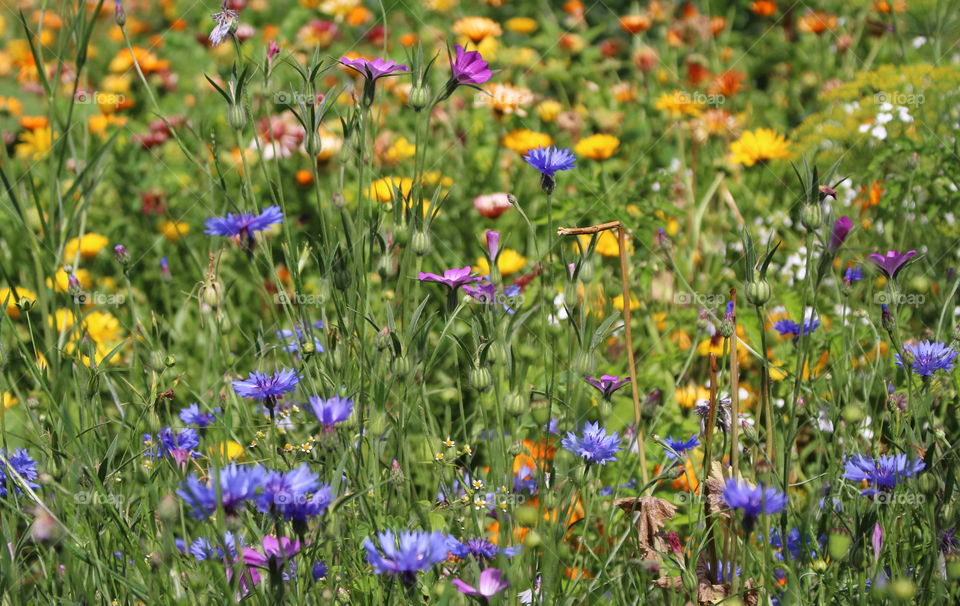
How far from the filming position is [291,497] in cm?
94

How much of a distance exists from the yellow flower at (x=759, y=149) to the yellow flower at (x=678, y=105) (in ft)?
0.86

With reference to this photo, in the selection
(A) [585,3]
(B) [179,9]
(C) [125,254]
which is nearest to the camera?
(C) [125,254]

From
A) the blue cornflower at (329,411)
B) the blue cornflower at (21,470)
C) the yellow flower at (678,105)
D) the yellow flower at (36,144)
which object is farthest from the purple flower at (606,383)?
the yellow flower at (36,144)

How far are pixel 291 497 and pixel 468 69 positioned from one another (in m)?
0.64

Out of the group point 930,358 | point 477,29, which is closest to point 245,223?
point 930,358

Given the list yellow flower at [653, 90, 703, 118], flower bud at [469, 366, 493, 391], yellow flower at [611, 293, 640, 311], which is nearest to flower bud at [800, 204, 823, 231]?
flower bud at [469, 366, 493, 391]

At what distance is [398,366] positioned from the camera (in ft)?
3.93

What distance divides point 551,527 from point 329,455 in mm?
297

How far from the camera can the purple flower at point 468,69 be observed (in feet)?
4.21

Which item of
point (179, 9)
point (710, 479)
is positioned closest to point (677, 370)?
point (710, 479)

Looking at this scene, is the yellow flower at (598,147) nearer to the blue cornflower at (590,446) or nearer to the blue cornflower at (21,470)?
the blue cornflower at (590,446)

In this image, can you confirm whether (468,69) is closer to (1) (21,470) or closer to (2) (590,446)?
(2) (590,446)

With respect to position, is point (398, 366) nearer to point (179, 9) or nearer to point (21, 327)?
point (21, 327)

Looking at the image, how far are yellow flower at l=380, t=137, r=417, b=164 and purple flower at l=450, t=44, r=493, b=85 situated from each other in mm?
1344
